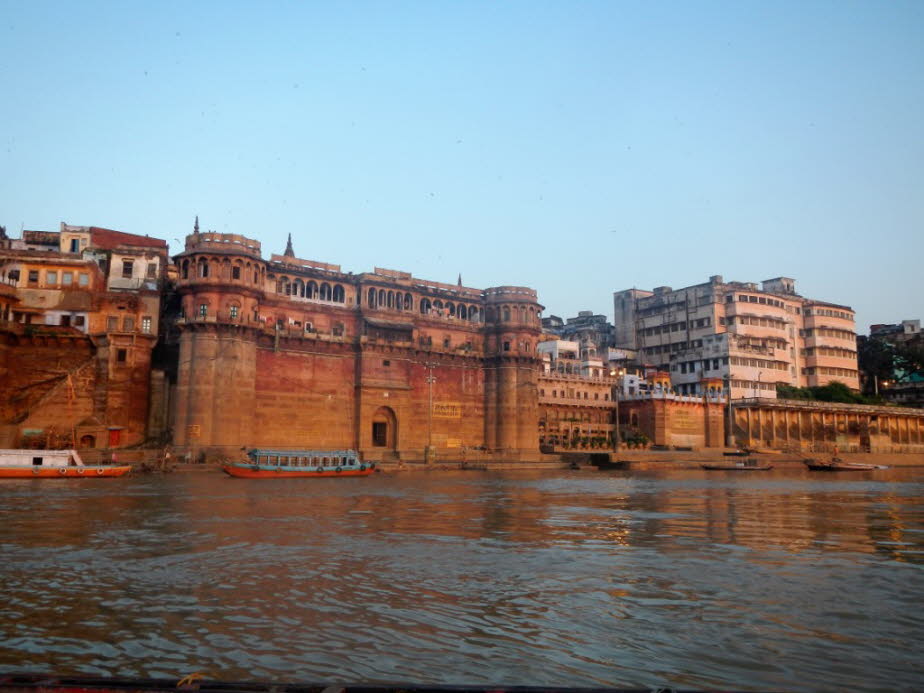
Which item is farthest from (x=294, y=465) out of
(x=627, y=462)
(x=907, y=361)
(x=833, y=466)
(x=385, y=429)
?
(x=907, y=361)

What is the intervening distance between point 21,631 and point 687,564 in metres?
10.0

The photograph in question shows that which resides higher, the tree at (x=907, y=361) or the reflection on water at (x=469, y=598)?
the tree at (x=907, y=361)

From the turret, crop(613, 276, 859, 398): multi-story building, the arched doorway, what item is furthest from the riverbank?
crop(613, 276, 859, 398): multi-story building

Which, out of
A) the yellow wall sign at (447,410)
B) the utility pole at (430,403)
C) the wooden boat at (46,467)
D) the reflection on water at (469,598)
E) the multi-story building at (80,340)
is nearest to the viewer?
the reflection on water at (469,598)

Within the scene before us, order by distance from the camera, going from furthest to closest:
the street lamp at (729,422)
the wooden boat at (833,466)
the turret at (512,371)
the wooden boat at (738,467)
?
the street lamp at (729,422) < the turret at (512,371) < the wooden boat at (833,466) < the wooden boat at (738,467)

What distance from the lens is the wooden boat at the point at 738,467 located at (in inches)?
2446

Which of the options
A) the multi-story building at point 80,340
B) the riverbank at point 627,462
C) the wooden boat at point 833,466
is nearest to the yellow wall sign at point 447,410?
the riverbank at point 627,462

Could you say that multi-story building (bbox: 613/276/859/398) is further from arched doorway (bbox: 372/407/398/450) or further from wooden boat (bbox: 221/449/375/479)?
wooden boat (bbox: 221/449/375/479)

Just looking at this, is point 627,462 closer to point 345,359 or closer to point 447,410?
point 447,410

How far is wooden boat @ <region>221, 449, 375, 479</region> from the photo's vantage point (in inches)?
1722

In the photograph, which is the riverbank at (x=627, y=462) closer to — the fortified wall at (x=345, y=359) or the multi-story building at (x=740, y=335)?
the fortified wall at (x=345, y=359)

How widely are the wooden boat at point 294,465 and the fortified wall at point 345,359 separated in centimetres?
570

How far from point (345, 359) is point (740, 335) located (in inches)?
1680

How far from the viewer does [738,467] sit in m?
62.6
